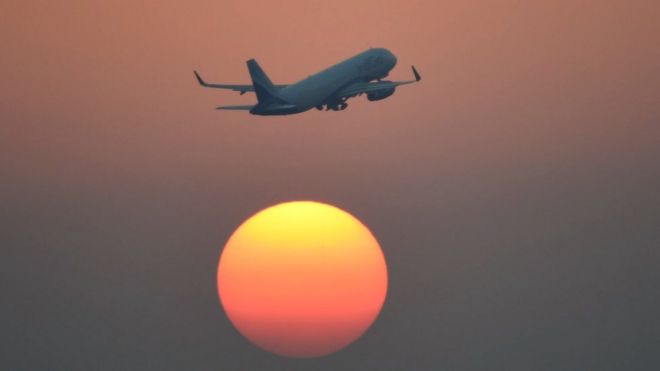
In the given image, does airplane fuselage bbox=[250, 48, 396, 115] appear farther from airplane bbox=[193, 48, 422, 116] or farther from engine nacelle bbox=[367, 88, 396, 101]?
engine nacelle bbox=[367, 88, 396, 101]

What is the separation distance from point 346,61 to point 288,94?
9684mm

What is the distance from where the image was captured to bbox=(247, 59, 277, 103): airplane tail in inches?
4109

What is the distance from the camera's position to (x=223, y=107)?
9694 cm

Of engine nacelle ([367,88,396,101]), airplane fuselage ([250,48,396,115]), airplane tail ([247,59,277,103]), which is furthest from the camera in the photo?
engine nacelle ([367,88,396,101])

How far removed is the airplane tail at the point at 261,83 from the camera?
10438 cm

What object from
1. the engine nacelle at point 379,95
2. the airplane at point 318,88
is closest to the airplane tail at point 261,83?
the airplane at point 318,88

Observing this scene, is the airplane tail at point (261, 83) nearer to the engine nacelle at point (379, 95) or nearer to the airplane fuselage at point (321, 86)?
the airplane fuselage at point (321, 86)

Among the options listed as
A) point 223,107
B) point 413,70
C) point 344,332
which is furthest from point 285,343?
point 413,70

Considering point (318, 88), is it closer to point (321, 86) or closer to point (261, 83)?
point (321, 86)

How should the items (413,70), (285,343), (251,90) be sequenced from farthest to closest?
(251,90), (413,70), (285,343)

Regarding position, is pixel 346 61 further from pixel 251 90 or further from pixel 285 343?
pixel 285 343

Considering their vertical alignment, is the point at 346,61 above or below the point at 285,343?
above

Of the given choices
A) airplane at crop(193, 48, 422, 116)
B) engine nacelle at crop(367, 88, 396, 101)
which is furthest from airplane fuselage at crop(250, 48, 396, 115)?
engine nacelle at crop(367, 88, 396, 101)

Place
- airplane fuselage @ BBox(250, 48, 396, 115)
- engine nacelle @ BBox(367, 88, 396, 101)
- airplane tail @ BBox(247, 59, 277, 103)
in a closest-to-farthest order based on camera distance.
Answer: airplane tail @ BBox(247, 59, 277, 103)
airplane fuselage @ BBox(250, 48, 396, 115)
engine nacelle @ BBox(367, 88, 396, 101)
